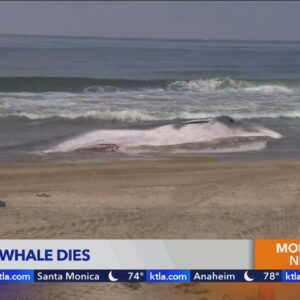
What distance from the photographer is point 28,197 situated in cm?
938

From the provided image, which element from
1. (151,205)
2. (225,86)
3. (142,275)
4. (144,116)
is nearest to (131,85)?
(225,86)

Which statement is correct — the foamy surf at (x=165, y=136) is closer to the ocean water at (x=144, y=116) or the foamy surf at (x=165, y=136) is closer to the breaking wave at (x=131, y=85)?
the ocean water at (x=144, y=116)

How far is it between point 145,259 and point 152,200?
13.7ft

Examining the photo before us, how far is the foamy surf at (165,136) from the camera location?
45.2ft

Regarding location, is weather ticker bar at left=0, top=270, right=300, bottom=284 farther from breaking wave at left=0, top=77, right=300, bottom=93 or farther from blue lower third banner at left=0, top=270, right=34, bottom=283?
breaking wave at left=0, top=77, right=300, bottom=93

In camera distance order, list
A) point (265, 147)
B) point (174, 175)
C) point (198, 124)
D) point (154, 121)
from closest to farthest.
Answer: point (174, 175) < point (265, 147) < point (198, 124) < point (154, 121)

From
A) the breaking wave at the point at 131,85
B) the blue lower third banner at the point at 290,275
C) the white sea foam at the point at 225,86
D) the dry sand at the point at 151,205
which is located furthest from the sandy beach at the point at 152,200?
the white sea foam at the point at 225,86

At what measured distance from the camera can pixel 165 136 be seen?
1458 cm

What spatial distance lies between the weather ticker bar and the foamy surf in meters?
8.11

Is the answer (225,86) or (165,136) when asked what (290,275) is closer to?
(165,136)

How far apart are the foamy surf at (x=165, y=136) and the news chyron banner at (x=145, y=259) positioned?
8.20 meters

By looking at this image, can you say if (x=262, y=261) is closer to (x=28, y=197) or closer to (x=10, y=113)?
(x=28, y=197)

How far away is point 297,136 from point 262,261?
11.1 m

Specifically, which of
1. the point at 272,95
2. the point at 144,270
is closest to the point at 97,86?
the point at 272,95
